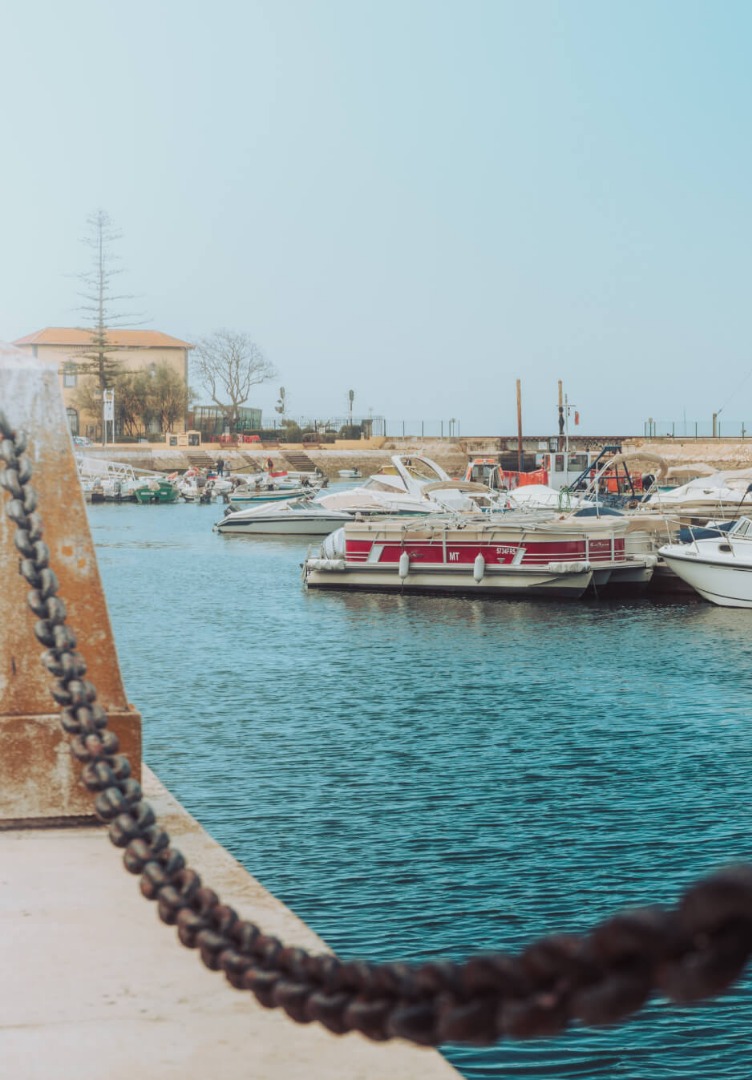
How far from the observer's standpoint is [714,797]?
13.4 meters

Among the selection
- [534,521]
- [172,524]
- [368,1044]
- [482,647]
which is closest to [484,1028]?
[368,1044]

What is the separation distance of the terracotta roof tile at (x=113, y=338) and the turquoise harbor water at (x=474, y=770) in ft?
355

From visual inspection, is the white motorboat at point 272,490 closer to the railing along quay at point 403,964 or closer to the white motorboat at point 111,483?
the white motorboat at point 111,483

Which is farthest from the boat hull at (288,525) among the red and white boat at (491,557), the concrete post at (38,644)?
the concrete post at (38,644)

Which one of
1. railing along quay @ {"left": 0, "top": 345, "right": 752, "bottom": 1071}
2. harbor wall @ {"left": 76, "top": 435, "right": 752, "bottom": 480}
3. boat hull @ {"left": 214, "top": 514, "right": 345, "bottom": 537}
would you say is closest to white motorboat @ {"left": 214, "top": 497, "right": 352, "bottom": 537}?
A: boat hull @ {"left": 214, "top": 514, "right": 345, "bottom": 537}

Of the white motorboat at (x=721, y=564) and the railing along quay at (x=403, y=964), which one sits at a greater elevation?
the railing along quay at (x=403, y=964)

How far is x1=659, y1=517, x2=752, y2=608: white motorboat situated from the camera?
29.8 meters

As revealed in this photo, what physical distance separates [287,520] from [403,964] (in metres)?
53.2

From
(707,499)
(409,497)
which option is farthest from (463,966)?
(409,497)

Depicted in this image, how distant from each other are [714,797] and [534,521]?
1991 centimetres

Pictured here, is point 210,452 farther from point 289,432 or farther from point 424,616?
point 424,616

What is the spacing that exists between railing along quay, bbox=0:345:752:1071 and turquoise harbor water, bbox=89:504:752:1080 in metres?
5.55

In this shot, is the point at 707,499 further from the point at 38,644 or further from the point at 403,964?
the point at 403,964

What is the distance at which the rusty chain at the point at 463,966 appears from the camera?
149 cm
